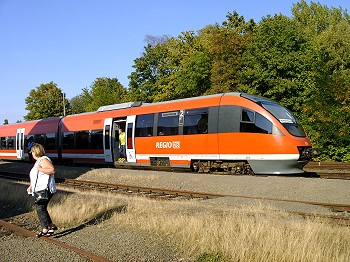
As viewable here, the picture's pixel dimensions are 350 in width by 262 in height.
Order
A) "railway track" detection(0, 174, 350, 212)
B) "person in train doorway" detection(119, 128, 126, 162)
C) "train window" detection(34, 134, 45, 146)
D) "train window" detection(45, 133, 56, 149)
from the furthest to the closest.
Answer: "train window" detection(34, 134, 45, 146)
"train window" detection(45, 133, 56, 149)
"person in train doorway" detection(119, 128, 126, 162)
"railway track" detection(0, 174, 350, 212)

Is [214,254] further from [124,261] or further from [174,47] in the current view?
[174,47]

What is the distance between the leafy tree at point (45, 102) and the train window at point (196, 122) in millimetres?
60182

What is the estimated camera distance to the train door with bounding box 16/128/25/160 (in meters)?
30.4

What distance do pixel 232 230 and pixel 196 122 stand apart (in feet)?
33.9

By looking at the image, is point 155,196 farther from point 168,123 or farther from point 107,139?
point 107,139

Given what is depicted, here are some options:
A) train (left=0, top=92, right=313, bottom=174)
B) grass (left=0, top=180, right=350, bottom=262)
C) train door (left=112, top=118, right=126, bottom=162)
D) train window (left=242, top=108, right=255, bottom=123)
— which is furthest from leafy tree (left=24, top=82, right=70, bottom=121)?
grass (left=0, top=180, right=350, bottom=262)

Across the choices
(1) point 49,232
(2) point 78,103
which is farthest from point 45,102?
(1) point 49,232

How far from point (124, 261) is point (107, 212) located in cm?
386

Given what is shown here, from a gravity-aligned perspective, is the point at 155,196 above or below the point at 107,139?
below

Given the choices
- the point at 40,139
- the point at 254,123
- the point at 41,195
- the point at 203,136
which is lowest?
the point at 41,195

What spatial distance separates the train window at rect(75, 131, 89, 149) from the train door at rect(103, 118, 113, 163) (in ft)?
6.55

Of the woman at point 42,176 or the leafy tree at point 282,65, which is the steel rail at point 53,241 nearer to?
the woman at point 42,176

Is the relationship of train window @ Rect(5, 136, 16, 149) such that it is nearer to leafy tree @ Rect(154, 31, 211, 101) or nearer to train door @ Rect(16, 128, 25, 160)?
train door @ Rect(16, 128, 25, 160)

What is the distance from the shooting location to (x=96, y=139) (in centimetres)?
2284
